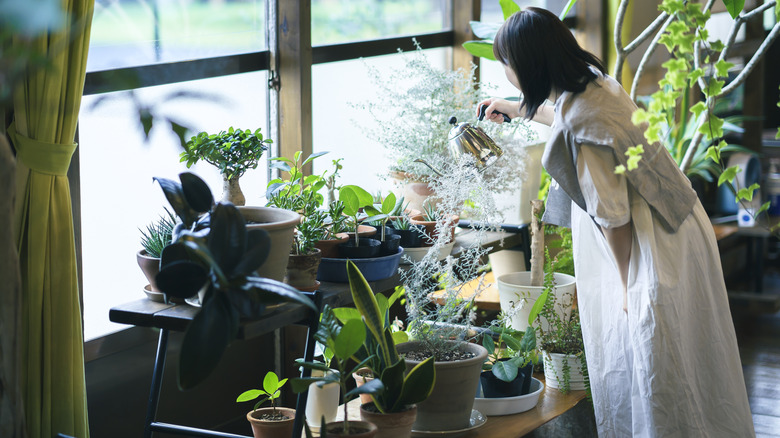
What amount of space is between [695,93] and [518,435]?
13.0 ft

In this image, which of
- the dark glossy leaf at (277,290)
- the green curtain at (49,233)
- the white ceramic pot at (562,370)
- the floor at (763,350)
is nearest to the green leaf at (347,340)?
the dark glossy leaf at (277,290)

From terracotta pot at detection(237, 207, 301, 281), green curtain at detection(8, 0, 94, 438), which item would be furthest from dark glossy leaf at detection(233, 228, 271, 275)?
green curtain at detection(8, 0, 94, 438)

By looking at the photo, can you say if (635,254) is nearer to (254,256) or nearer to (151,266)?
(254,256)

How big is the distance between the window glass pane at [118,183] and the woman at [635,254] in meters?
1.00

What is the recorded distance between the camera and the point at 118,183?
232cm

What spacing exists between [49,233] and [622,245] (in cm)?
141

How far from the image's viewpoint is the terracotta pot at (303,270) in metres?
1.91

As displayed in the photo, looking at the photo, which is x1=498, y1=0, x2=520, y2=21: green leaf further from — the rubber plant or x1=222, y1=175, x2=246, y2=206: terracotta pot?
the rubber plant

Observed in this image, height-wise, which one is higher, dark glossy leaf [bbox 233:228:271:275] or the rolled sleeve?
the rolled sleeve

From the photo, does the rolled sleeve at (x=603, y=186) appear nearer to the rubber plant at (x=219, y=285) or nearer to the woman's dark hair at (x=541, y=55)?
the woman's dark hair at (x=541, y=55)

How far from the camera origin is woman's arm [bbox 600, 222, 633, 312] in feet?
6.73

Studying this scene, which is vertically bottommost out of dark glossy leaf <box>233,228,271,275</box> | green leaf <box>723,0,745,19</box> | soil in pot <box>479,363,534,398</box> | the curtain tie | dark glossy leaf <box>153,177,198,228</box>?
soil in pot <box>479,363,534,398</box>

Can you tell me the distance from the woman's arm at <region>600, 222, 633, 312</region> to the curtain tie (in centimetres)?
134

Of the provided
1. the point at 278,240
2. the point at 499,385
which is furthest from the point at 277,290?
the point at 499,385
